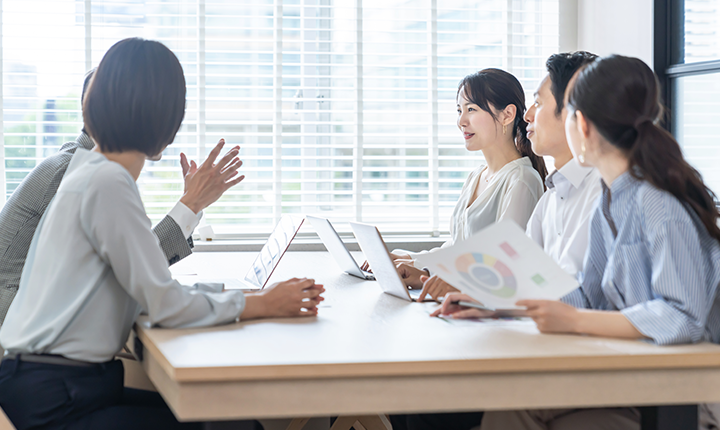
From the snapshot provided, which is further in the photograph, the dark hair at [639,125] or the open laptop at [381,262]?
the open laptop at [381,262]

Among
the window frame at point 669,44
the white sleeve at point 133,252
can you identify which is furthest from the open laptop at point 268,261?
the window frame at point 669,44

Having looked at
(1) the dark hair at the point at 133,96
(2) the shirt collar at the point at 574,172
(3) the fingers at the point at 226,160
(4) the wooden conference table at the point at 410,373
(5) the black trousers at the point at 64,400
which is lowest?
(5) the black trousers at the point at 64,400

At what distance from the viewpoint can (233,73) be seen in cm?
319

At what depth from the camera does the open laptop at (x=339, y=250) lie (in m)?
1.95

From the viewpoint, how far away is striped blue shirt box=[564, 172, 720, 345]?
106cm

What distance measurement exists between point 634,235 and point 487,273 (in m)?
0.29

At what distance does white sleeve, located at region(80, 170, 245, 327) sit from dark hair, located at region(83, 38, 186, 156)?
135 mm

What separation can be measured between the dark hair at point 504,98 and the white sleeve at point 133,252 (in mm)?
1426

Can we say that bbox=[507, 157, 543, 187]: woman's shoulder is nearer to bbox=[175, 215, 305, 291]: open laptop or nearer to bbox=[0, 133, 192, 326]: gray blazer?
bbox=[175, 215, 305, 291]: open laptop

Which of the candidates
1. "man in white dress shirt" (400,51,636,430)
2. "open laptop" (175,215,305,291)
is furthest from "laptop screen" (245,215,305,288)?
"man in white dress shirt" (400,51,636,430)

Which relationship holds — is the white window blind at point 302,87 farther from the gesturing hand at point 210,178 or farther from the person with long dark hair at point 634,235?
the person with long dark hair at point 634,235

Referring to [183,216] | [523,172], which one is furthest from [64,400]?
[523,172]

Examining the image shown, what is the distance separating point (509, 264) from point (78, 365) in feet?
2.69

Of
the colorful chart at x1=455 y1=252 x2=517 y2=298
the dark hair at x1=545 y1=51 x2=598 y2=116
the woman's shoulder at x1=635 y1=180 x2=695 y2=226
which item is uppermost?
the dark hair at x1=545 y1=51 x2=598 y2=116
